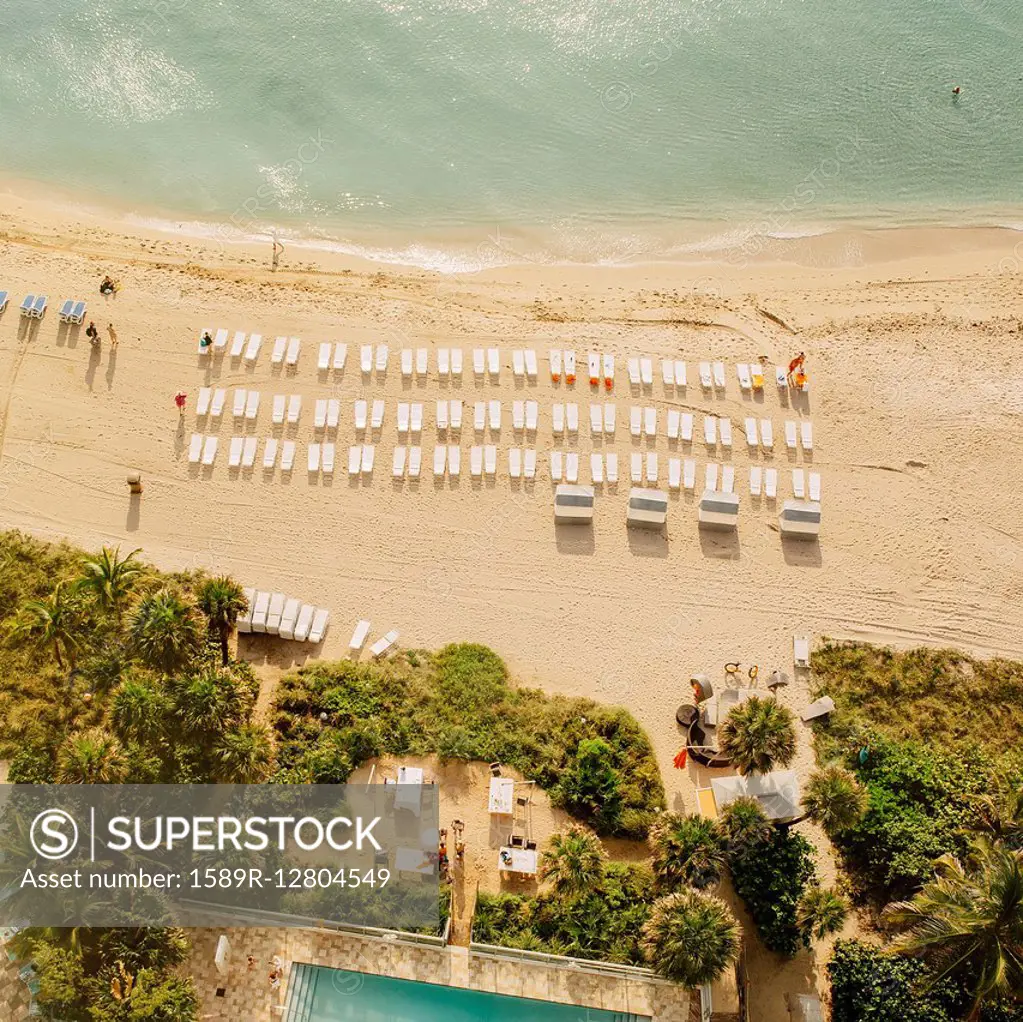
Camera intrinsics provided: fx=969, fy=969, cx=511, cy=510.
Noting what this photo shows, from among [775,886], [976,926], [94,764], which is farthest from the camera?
[775,886]

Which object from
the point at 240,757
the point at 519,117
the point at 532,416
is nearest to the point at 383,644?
the point at 240,757

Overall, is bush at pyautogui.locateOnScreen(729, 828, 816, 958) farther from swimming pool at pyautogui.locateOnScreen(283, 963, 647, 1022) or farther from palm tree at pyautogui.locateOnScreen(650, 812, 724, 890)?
swimming pool at pyautogui.locateOnScreen(283, 963, 647, 1022)

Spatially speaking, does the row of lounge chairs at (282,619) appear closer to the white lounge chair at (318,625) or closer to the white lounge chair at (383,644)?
the white lounge chair at (318,625)

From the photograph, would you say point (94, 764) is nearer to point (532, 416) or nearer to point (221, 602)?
point (221, 602)

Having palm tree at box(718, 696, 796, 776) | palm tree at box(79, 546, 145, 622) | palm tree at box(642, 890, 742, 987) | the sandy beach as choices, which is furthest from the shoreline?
palm tree at box(642, 890, 742, 987)

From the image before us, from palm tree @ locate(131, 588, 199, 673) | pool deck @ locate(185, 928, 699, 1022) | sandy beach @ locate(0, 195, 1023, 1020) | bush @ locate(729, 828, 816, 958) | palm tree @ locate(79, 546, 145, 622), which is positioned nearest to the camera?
pool deck @ locate(185, 928, 699, 1022)

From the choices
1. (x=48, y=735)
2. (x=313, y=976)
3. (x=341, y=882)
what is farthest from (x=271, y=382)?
(x=313, y=976)

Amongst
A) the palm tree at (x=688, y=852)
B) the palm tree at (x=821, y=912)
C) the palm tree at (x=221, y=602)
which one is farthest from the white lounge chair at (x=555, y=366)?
the palm tree at (x=821, y=912)

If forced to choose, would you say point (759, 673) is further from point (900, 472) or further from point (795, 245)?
point (795, 245)
